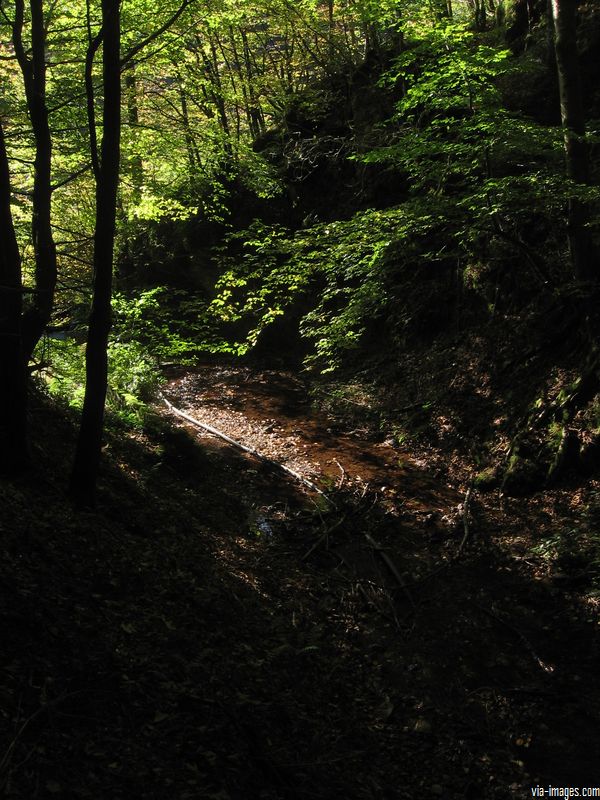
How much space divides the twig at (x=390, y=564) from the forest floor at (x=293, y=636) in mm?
34

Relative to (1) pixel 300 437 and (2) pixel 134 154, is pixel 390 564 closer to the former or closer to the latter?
(1) pixel 300 437

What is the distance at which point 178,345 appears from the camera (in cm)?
963

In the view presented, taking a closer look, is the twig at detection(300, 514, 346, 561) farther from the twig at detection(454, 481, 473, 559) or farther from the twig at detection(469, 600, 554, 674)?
the twig at detection(469, 600, 554, 674)

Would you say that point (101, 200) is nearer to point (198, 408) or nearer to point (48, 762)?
point (48, 762)

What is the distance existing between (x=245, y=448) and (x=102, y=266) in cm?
658

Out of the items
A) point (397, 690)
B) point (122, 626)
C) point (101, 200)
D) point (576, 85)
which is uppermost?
point (576, 85)

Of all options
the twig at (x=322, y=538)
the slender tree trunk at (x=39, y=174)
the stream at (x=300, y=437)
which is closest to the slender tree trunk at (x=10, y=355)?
the slender tree trunk at (x=39, y=174)

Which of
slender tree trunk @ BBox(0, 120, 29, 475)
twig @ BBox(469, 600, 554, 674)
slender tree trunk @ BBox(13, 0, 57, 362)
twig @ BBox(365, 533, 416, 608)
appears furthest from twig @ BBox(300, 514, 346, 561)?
slender tree trunk @ BBox(13, 0, 57, 362)

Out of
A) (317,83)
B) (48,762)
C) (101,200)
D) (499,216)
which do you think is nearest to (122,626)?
(48,762)

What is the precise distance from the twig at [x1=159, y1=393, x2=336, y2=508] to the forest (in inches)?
3.3

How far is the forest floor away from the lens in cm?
393

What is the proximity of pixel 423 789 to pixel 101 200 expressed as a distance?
23.5 ft

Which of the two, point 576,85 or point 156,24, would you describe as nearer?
point 576,85

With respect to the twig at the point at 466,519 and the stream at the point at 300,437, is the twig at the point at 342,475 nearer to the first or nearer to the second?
the stream at the point at 300,437
